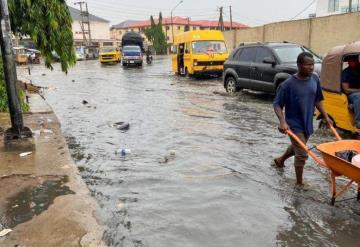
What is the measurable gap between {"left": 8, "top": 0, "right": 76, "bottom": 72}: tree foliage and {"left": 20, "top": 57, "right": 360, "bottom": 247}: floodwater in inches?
80.8

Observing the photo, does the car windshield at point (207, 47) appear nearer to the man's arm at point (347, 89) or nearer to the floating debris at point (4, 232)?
the man's arm at point (347, 89)

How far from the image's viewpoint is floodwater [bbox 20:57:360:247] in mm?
4559

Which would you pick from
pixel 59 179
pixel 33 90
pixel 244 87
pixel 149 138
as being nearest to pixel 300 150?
pixel 59 179

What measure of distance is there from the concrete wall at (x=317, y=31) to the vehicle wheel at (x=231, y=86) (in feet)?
31.1

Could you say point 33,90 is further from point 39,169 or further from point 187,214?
point 187,214

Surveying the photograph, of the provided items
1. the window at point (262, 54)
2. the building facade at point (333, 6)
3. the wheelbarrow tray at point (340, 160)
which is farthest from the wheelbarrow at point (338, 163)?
the building facade at point (333, 6)

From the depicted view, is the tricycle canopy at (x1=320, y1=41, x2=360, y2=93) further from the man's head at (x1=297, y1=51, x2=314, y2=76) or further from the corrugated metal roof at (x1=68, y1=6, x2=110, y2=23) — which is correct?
the corrugated metal roof at (x1=68, y1=6, x2=110, y2=23)

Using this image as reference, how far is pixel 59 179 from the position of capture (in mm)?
5688

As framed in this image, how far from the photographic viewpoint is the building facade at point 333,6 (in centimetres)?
4866

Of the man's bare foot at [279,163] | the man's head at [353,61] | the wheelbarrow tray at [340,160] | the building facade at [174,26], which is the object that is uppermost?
the building facade at [174,26]

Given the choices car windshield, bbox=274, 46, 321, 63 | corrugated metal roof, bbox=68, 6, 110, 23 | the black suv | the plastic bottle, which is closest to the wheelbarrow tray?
the plastic bottle

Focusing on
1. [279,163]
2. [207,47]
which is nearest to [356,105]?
[279,163]

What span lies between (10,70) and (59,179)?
9.00ft

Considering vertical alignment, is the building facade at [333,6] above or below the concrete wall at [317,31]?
above
